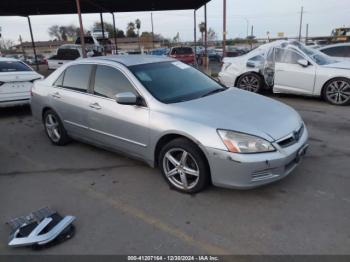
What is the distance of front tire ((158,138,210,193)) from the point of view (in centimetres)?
326

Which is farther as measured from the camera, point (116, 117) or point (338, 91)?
point (338, 91)

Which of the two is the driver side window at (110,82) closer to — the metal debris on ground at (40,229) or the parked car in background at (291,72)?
the metal debris on ground at (40,229)

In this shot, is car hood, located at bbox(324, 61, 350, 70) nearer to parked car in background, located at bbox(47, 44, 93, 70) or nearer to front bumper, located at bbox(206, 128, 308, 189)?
front bumper, located at bbox(206, 128, 308, 189)

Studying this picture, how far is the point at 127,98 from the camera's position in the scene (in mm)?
3629

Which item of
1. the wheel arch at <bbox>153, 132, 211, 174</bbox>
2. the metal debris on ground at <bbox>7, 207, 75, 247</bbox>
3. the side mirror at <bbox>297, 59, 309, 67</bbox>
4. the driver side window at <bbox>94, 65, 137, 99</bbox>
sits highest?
the driver side window at <bbox>94, 65, 137, 99</bbox>

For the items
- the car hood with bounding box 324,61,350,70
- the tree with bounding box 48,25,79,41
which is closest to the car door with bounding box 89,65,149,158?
the car hood with bounding box 324,61,350,70

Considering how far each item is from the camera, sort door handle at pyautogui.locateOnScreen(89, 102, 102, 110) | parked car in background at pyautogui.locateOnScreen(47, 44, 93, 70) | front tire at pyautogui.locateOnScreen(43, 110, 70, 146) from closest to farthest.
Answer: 1. door handle at pyautogui.locateOnScreen(89, 102, 102, 110)
2. front tire at pyautogui.locateOnScreen(43, 110, 70, 146)
3. parked car in background at pyautogui.locateOnScreen(47, 44, 93, 70)

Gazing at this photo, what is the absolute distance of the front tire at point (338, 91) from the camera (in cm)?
752

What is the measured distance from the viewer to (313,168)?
4.04 metres

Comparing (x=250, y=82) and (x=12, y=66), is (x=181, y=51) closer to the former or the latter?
(x=250, y=82)

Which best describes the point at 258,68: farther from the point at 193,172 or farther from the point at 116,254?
the point at 116,254

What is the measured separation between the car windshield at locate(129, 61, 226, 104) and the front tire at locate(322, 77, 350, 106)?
454cm

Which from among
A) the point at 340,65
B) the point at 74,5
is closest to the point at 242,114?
the point at 340,65

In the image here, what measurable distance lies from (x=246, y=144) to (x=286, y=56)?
20.0 feet
